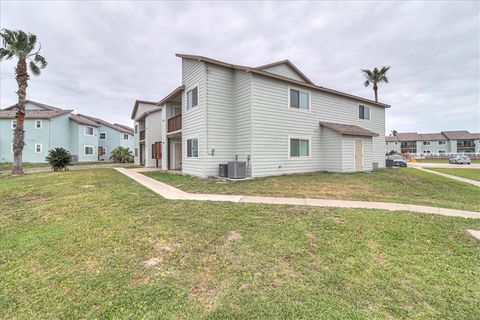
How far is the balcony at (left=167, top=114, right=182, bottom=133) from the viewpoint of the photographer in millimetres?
17170

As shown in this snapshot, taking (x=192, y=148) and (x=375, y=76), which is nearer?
(x=192, y=148)

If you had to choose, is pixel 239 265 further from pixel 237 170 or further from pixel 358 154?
pixel 358 154

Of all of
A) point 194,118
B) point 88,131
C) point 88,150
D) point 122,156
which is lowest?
point 122,156

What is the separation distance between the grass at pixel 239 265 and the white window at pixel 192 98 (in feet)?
32.3

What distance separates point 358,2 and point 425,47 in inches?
409

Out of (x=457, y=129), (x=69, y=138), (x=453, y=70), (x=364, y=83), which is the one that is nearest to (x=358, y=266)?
(x=453, y=70)

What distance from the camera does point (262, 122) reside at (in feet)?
44.2

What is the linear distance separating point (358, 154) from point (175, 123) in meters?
14.3

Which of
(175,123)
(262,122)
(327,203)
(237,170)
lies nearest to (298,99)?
(262,122)

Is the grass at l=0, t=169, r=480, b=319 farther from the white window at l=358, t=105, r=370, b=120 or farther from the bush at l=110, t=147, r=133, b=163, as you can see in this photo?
the bush at l=110, t=147, r=133, b=163

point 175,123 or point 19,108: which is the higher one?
point 19,108

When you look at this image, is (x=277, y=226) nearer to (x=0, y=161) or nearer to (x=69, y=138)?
(x=69, y=138)

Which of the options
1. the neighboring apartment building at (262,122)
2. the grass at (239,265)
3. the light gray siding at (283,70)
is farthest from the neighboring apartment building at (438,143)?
the grass at (239,265)

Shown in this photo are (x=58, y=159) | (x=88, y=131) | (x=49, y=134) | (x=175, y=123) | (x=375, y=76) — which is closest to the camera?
(x=175, y=123)
